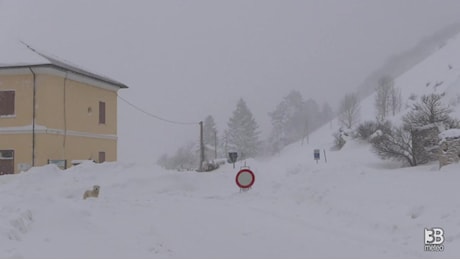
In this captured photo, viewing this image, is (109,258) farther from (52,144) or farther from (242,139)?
(242,139)

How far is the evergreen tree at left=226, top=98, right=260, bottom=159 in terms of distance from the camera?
94062 millimetres

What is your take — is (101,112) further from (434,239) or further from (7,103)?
(434,239)

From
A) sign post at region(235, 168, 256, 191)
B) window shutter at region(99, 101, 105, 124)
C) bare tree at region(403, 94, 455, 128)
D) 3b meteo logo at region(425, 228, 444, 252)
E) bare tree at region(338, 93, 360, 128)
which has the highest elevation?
bare tree at region(338, 93, 360, 128)

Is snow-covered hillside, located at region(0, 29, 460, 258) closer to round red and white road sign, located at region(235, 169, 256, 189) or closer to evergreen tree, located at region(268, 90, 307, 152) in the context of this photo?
round red and white road sign, located at region(235, 169, 256, 189)

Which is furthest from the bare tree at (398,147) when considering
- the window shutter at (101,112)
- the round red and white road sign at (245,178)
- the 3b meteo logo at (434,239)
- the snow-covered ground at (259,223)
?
the 3b meteo logo at (434,239)

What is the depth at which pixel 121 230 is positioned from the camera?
8.63 meters

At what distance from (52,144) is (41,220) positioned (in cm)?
1919

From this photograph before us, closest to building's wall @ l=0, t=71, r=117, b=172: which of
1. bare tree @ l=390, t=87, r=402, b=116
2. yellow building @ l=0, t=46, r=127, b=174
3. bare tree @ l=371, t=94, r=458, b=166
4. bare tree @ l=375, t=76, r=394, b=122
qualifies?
yellow building @ l=0, t=46, r=127, b=174

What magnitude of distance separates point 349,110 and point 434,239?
98.6 meters

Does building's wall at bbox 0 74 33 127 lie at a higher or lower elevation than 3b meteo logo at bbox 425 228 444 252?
higher

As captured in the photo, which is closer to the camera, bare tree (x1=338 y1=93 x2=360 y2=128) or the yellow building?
the yellow building

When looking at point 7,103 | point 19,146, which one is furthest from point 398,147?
point 7,103

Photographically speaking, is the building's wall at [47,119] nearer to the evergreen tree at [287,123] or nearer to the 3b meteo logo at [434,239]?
the 3b meteo logo at [434,239]

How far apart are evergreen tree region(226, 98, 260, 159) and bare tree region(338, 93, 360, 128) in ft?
66.3
